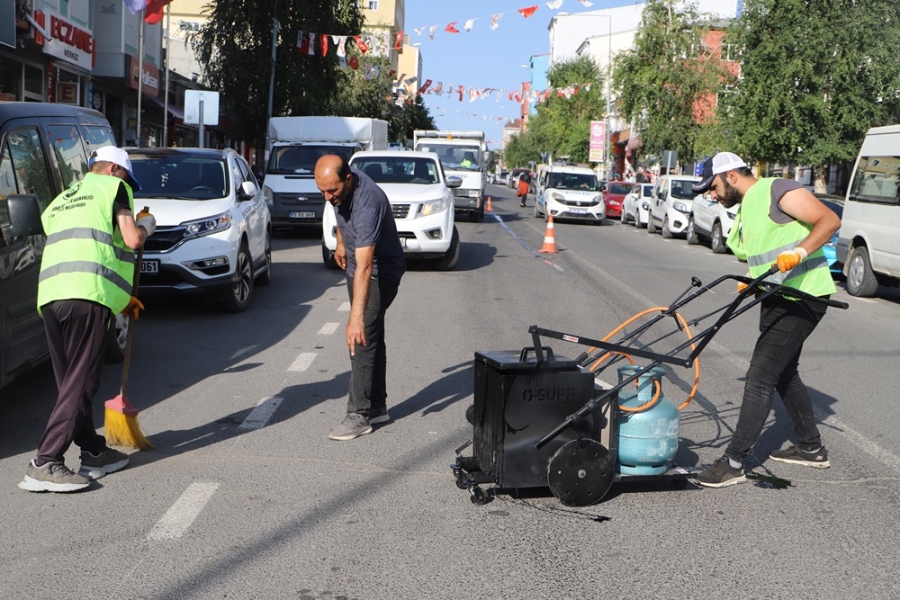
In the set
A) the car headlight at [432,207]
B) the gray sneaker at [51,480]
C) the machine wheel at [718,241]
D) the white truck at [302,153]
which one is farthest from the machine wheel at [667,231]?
the gray sneaker at [51,480]

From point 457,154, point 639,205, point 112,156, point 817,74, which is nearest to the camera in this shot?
point 112,156

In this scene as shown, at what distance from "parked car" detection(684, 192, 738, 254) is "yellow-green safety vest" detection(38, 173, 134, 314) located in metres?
18.8

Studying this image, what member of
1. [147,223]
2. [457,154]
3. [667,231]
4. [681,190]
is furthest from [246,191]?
[457,154]

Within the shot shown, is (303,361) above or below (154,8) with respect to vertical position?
below

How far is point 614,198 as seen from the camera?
3916 centimetres

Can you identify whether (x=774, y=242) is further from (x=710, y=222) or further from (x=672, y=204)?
(x=672, y=204)

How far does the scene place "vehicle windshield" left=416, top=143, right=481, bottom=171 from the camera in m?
32.1

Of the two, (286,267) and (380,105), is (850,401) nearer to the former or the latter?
(286,267)

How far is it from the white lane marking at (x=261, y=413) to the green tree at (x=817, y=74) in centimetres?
2536

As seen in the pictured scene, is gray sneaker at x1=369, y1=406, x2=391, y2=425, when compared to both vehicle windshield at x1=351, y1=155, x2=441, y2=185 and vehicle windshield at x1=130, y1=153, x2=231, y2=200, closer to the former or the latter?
vehicle windshield at x1=130, y1=153, x2=231, y2=200

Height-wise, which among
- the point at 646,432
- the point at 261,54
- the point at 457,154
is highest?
the point at 261,54

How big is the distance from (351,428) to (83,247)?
2014mm

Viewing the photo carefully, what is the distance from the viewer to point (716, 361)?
9.36m

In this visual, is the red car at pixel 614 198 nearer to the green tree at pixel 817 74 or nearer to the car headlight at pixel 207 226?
the green tree at pixel 817 74
